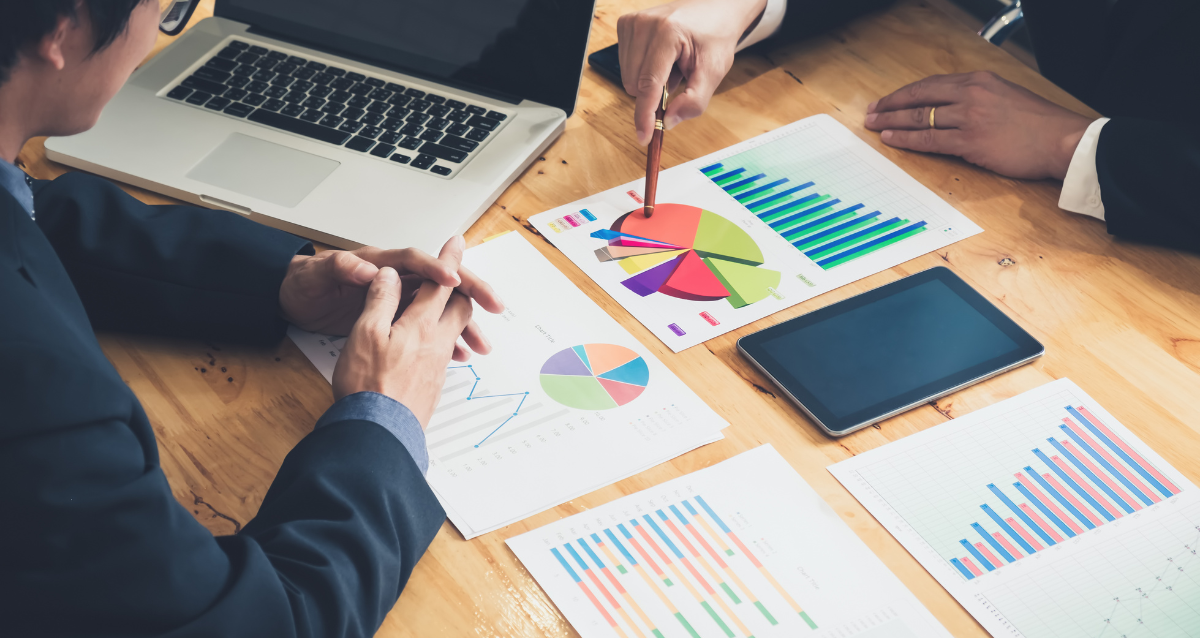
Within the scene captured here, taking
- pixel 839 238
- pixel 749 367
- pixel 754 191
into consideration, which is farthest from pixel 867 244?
pixel 749 367

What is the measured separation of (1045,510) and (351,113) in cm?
90

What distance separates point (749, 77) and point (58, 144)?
3.03 feet

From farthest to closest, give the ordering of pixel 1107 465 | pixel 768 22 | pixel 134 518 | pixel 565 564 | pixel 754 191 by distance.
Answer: pixel 768 22
pixel 754 191
pixel 1107 465
pixel 565 564
pixel 134 518

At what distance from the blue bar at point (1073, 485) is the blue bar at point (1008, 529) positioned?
83 mm

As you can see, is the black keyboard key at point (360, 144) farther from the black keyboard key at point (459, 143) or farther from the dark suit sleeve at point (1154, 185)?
the dark suit sleeve at point (1154, 185)

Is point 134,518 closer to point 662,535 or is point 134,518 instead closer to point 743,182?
point 662,535

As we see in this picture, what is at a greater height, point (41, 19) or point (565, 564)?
point (41, 19)

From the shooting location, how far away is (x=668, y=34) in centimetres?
120

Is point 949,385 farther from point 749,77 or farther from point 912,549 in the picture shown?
point 749,77

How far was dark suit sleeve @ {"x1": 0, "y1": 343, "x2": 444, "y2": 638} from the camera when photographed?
0.56m

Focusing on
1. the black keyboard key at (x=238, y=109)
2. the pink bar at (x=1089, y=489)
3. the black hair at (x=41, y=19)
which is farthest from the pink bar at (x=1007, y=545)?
the black keyboard key at (x=238, y=109)

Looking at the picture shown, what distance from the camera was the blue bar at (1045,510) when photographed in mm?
828

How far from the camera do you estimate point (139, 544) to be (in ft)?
1.94

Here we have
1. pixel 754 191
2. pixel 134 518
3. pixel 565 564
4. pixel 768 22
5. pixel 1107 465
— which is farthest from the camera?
pixel 768 22
